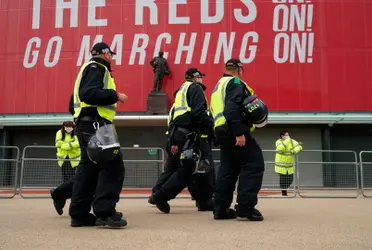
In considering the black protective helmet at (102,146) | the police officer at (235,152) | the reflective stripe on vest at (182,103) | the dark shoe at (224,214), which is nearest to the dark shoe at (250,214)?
the police officer at (235,152)

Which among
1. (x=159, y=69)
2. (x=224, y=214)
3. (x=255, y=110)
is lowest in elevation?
(x=224, y=214)

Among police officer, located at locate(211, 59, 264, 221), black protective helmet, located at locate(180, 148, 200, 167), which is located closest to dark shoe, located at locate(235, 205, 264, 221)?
police officer, located at locate(211, 59, 264, 221)

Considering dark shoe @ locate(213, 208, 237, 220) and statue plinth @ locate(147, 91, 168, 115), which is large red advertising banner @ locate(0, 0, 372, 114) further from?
dark shoe @ locate(213, 208, 237, 220)

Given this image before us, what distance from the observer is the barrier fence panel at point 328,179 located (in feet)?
32.3

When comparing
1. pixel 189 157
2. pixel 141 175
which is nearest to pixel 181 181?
pixel 189 157

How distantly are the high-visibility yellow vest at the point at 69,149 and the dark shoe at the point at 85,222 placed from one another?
184 inches

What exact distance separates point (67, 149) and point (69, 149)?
51 mm

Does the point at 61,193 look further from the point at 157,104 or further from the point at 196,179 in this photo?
the point at 157,104

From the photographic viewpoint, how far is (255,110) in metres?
4.79

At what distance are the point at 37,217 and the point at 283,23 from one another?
45.1 feet

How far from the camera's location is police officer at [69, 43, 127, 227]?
4168mm

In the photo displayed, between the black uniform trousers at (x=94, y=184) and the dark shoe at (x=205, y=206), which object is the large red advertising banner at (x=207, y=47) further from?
the black uniform trousers at (x=94, y=184)

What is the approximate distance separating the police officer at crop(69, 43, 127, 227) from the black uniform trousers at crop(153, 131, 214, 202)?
161 centimetres

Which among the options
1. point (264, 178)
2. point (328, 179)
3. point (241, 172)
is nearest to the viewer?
point (241, 172)
